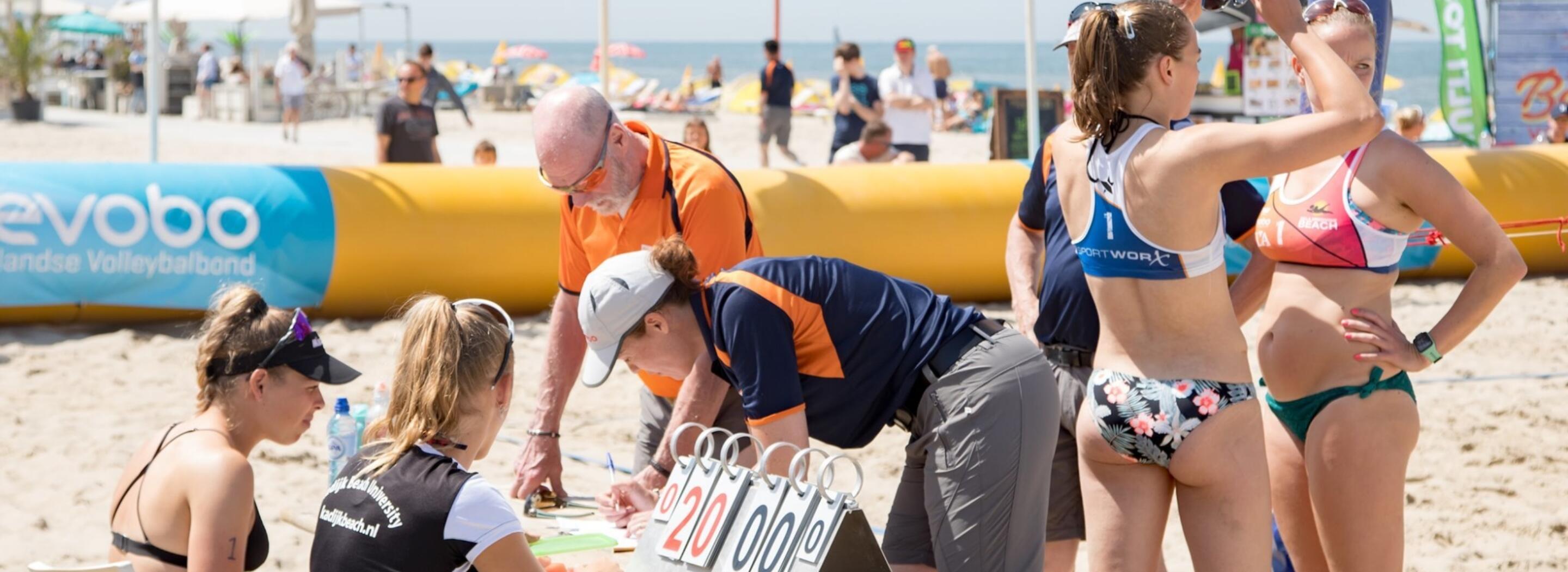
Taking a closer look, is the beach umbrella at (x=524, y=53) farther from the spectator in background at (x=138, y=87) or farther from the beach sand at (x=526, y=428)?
the beach sand at (x=526, y=428)

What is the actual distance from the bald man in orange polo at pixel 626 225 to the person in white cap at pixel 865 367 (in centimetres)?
32

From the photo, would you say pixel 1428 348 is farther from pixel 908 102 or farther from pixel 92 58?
pixel 92 58

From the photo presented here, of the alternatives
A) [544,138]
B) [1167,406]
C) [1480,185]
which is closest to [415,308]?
[544,138]

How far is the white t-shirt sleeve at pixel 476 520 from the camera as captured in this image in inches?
89.0

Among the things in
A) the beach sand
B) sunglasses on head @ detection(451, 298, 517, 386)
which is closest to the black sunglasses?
sunglasses on head @ detection(451, 298, 517, 386)

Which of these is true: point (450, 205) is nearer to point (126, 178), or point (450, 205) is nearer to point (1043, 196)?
point (126, 178)

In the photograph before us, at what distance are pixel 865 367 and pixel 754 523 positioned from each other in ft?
1.66

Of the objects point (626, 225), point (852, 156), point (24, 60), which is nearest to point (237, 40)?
point (24, 60)

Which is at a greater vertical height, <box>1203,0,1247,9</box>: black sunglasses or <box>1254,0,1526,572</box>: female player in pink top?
<box>1203,0,1247,9</box>: black sunglasses

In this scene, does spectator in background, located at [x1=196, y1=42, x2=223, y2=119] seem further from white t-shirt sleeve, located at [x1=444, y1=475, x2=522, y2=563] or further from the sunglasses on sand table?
white t-shirt sleeve, located at [x1=444, y1=475, x2=522, y2=563]

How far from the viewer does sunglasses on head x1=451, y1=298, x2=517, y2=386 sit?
2.46 m

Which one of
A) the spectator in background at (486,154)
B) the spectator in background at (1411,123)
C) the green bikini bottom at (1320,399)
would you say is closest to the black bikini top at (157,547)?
the green bikini bottom at (1320,399)

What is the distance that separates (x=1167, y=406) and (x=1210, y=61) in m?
92.0

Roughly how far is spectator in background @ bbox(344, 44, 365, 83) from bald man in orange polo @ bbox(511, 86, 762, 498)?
25875mm
